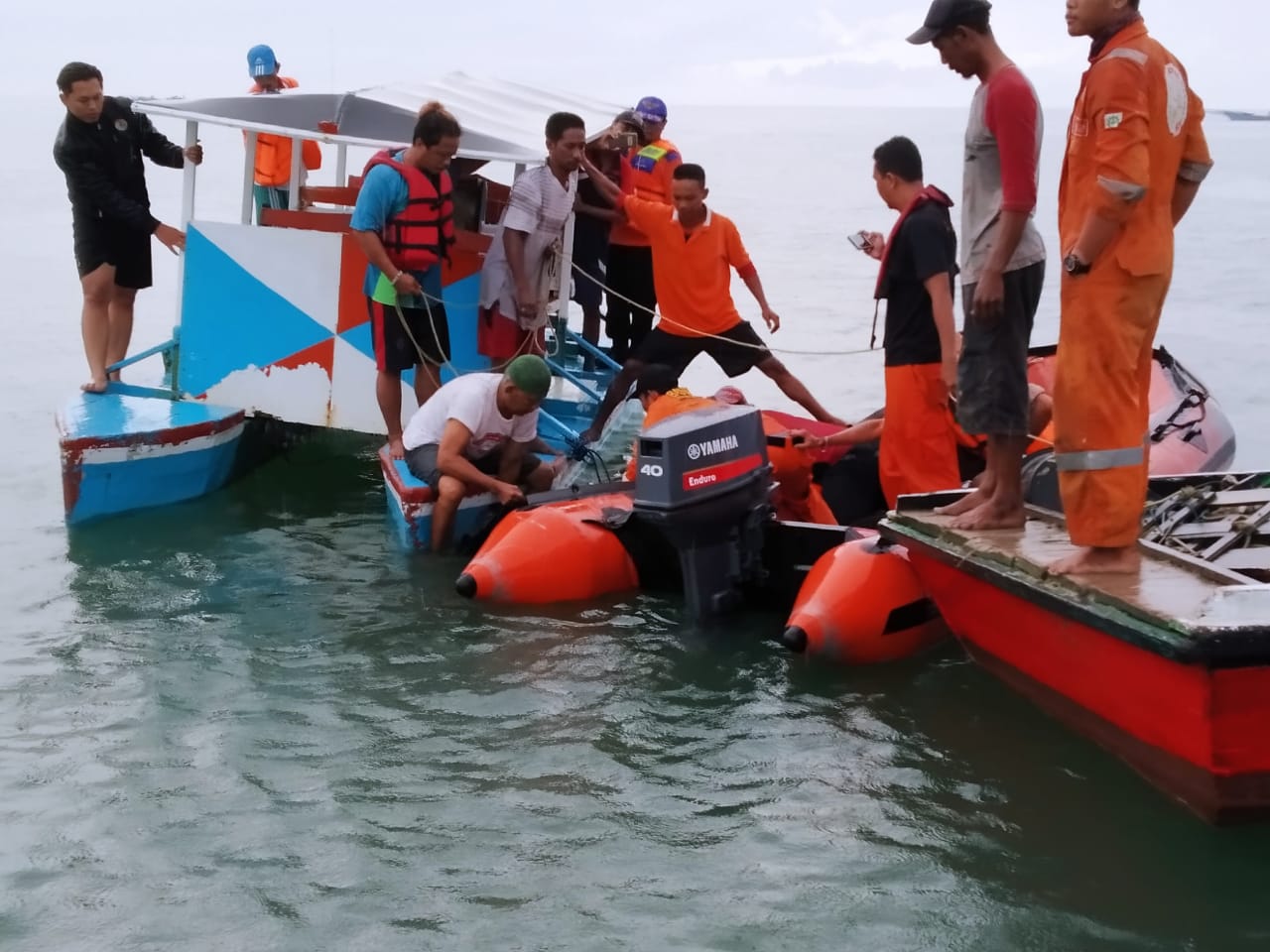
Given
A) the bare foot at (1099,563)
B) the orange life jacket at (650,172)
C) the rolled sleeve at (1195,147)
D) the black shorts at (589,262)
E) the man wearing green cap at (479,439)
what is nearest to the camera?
the rolled sleeve at (1195,147)

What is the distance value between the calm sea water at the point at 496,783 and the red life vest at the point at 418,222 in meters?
1.69

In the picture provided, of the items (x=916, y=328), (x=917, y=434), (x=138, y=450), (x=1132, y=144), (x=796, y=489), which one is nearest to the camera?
(x=1132, y=144)

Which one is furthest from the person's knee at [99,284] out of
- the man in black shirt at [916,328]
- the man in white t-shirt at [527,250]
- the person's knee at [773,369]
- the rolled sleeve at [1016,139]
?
the rolled sleeve at [1016,139]

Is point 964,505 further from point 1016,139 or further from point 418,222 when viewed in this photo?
point 418,222

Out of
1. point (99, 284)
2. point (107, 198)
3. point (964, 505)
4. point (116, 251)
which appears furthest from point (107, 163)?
point (964, 505)

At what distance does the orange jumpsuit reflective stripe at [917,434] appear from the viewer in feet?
22.1

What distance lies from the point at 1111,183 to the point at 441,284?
5.27m

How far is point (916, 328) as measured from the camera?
6.69 meters

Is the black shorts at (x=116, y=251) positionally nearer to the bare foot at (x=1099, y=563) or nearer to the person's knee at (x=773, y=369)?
the person's knee at (x=773, y=369)

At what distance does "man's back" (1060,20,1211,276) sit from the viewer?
4680mm

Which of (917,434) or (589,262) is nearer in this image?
(917,434)

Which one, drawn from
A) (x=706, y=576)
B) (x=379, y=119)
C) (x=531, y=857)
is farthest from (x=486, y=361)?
(x=531, y=857)

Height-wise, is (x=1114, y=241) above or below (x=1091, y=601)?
above

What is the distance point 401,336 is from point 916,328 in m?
3.30
